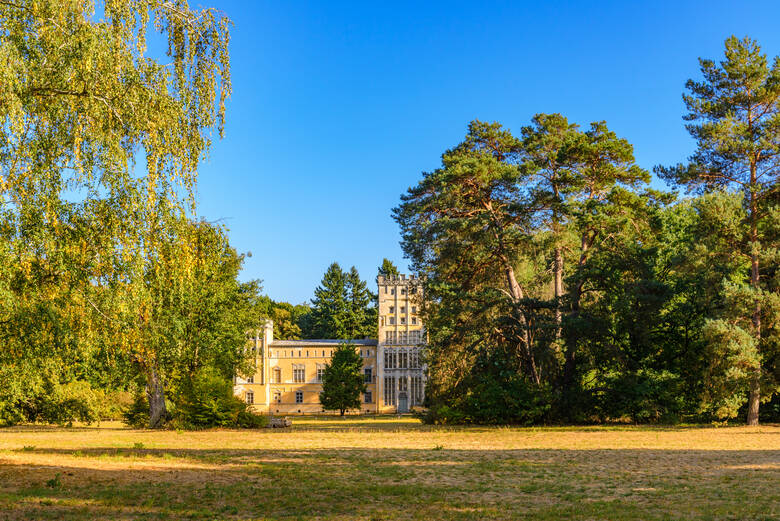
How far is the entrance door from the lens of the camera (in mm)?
73375

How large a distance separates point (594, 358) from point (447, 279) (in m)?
7.74

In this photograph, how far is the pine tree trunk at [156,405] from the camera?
33906 mm

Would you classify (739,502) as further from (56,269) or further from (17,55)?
(17,55)

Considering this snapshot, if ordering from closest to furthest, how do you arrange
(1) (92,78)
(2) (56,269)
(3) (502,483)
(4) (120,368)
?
(1) (92,78)
(2) (56,269)
(3) (502,483)
(4) (120,368)

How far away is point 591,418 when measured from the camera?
33.2 meters

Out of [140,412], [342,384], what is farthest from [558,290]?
[342,384]

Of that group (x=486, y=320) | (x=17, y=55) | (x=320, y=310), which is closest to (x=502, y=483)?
(x=17, y=55)

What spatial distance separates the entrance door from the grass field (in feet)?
172

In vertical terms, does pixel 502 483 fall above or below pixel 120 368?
below

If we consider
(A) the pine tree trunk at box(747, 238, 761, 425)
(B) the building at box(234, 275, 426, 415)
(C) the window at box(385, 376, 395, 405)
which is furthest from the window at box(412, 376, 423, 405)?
(A) the pine tree trunk at box(747, 238, 761, 425)

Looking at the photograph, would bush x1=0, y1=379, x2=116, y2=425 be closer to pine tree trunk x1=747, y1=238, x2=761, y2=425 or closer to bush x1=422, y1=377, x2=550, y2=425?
bush x1=422, y1=377, x2=550, y2=425

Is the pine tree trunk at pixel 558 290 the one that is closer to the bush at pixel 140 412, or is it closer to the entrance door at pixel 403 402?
the bush at pixel 140 412

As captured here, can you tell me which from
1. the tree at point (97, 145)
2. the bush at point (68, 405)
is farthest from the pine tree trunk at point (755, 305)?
the bush at point (68, 405)

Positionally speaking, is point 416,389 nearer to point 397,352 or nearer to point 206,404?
point 397,352
